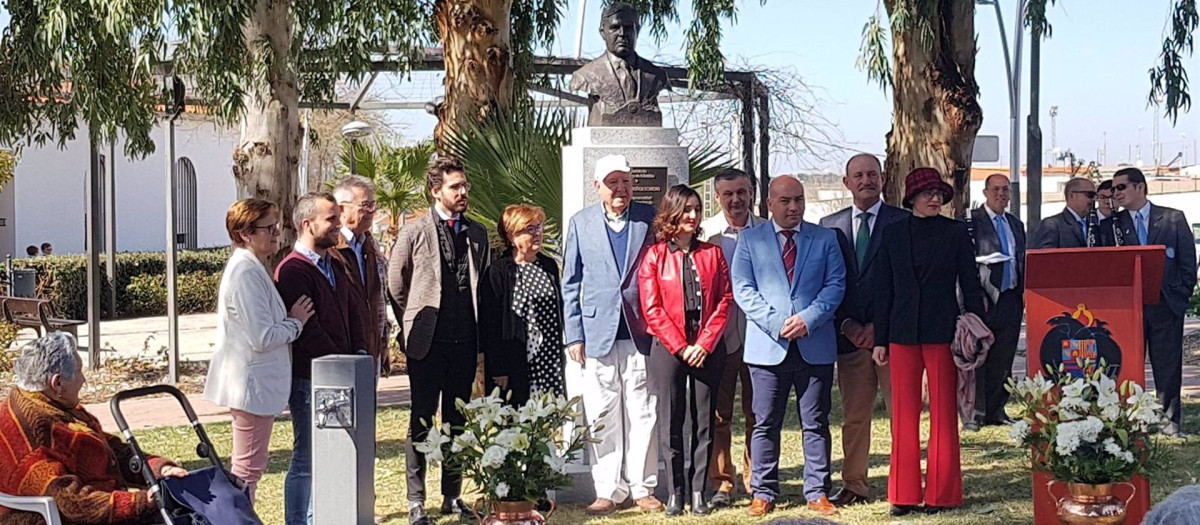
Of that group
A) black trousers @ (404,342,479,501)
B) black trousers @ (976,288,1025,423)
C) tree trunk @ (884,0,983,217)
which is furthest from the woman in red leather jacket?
tree trunk @ (884,0,983,217)

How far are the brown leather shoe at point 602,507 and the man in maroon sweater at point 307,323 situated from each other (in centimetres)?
169

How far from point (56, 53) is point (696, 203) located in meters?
5.92

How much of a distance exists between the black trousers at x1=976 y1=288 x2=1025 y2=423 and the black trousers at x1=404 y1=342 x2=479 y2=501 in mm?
4458

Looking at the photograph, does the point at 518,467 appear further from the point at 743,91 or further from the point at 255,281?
the point at 743,91

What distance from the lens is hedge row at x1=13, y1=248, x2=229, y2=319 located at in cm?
2319

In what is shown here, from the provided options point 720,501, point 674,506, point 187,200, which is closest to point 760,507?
point 720,501

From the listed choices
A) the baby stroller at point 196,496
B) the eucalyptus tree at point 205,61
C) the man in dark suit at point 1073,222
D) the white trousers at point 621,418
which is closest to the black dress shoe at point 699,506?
the white trousers at point 621,418

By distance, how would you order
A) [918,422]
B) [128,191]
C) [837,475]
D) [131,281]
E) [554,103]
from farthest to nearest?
[128,191], [131,281], [554,103], [837,475], [918,422]

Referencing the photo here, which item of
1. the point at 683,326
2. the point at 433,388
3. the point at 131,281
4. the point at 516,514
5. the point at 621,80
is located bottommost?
the point at 516,514

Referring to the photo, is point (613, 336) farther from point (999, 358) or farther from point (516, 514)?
point (999, 358)

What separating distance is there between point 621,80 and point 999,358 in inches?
146

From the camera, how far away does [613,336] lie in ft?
23.8

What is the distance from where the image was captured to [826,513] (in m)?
7.10

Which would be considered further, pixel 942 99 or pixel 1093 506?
pixel 942 99
